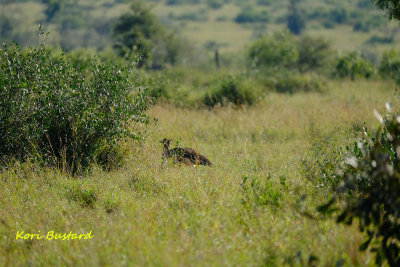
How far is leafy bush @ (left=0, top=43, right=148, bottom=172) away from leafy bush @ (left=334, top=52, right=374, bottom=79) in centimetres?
1650

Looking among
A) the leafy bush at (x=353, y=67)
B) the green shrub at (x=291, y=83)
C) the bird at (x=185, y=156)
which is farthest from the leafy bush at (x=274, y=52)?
the bird at (x=185, y=156)

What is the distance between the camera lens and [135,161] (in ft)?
23.9

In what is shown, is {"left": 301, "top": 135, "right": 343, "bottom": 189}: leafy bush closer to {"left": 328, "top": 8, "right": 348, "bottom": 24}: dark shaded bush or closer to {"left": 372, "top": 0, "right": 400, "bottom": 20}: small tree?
{"left": 372, "top": 0, "right": 400, "bottom": 20}: small tree

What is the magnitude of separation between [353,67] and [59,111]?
18812mm

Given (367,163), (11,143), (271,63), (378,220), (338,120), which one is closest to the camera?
(378,220)

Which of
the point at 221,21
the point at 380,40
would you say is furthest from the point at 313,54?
the point at 221,21

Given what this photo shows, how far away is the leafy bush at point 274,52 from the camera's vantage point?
25.1 m

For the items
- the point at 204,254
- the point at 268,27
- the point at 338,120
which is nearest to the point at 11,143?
the point at 204,254

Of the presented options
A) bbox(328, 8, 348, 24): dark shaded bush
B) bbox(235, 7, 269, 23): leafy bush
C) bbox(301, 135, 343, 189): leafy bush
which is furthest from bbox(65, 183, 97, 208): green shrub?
bbox(235, 7, 269, 23): leafy bush

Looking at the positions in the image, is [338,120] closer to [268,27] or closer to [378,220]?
[378,220]

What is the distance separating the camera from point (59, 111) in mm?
7047

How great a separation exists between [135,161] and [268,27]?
268ft

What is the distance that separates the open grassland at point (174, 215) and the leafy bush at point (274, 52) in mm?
17281

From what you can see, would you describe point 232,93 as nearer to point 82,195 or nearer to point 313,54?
point 82,195
